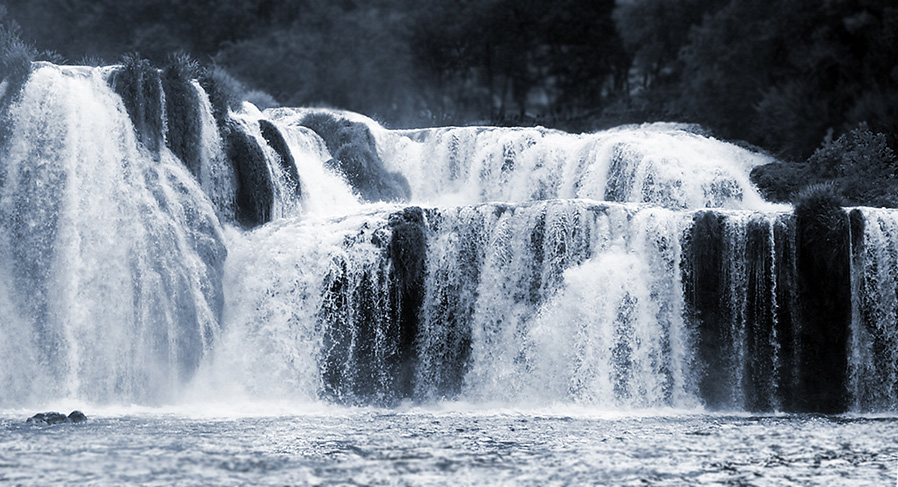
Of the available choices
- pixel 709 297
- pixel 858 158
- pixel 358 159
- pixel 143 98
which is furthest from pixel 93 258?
pixel 858 158

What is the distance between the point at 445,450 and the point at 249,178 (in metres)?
10.1

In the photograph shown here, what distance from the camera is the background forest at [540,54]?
28906 millimetres

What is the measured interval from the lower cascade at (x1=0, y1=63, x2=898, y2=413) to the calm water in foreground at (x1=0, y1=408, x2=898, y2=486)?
5.50 ft

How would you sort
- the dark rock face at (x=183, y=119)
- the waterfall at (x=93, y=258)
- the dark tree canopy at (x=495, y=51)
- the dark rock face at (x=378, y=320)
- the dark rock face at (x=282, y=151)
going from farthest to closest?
1. the dark tree canopy at (x=495, y=51)
2. the dark rock face at (x=282, y=151)
3. the dark rock face at (x=183, y=119)
4. the dark rock face at (x=378, y=320)
5. the waterfall at (x=93, y=258)

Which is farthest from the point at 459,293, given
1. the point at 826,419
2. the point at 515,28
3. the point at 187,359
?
the point at 515,28

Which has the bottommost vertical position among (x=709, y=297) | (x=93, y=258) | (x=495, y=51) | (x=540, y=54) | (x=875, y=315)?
(x=875, y=315)

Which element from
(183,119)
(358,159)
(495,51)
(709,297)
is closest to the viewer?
(709,297)

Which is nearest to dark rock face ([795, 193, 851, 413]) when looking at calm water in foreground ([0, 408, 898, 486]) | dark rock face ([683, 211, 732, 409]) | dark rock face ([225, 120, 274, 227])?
dark rock face ([683, 211, 732, 409])

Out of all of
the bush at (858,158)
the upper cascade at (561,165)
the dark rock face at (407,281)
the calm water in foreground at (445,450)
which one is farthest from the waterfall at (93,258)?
the bush at (858,158)

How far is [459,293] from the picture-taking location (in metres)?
17.5

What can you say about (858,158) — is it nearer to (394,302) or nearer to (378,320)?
(394,302)

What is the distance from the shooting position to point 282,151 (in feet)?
69.8

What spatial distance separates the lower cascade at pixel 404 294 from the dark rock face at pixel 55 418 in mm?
2418

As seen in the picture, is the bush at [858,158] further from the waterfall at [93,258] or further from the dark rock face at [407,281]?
the waterfall at [93,258]
